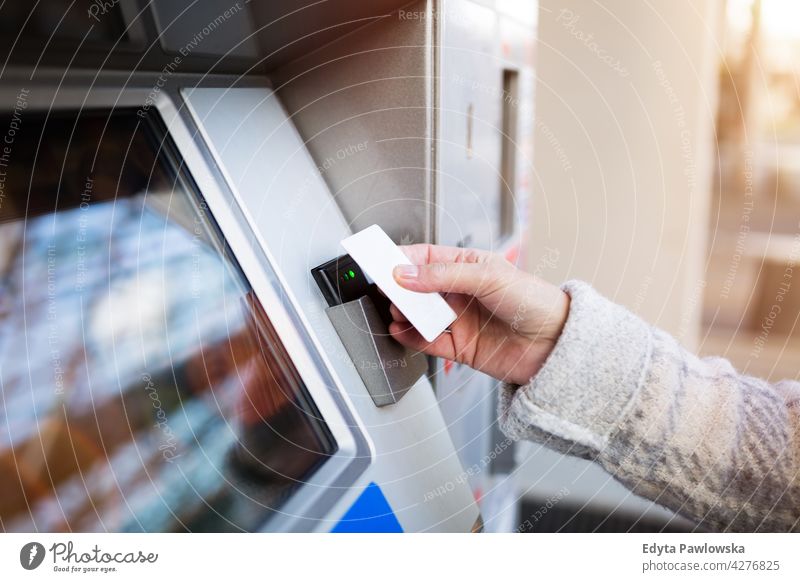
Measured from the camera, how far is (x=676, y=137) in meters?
1.38

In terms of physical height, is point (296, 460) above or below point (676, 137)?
below

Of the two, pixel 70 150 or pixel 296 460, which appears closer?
pixel 70 150

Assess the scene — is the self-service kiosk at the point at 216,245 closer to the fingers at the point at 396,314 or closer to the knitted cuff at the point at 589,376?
the fingers at the point at 396,314

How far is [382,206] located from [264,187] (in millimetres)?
165

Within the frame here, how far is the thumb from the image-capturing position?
0.72 metres

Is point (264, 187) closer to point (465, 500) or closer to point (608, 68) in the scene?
point (465, 500)

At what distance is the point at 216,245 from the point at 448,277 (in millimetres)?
256

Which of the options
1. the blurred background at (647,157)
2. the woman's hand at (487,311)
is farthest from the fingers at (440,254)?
the blurred background at (647,157)

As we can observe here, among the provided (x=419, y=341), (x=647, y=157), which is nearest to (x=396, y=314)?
(x=419, y=341)

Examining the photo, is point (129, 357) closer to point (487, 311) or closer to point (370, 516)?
point (370, 516)

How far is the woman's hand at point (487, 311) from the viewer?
750 millimetres
